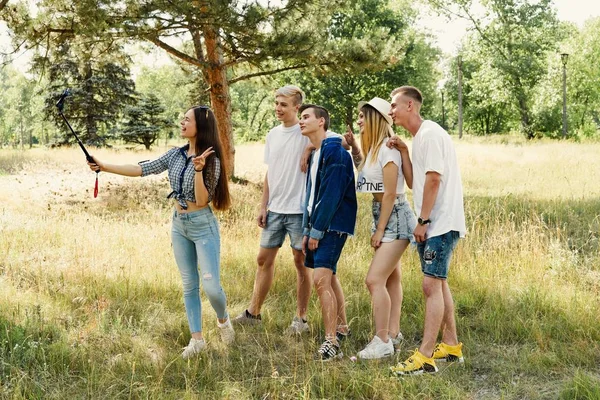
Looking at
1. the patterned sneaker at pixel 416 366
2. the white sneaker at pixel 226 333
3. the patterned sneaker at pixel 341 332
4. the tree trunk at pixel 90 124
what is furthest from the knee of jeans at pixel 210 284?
the tree trunk at pixel 90 124

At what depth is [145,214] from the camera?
8641mm

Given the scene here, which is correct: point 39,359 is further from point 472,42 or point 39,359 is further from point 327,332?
point 472,42

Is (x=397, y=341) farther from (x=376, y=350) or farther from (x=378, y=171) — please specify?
(x=378, y=171)

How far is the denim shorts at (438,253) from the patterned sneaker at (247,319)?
1565 mm

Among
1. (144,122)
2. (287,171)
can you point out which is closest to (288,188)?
(287,171)

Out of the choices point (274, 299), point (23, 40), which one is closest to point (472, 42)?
point (23, 40)

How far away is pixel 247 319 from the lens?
447 centimetres

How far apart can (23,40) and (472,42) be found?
32.3m

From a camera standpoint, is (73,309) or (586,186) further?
(586,186)

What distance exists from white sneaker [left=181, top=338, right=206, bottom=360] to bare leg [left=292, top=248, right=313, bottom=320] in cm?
85

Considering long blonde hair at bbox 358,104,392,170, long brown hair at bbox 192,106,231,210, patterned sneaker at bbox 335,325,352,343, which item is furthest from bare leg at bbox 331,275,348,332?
long brown hair at bbox 192,106,231,210

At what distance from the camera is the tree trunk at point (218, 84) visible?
11.7m

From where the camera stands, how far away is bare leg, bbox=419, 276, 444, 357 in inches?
139

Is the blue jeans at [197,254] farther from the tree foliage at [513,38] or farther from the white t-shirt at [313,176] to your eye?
the tree foliage at [513,38]
